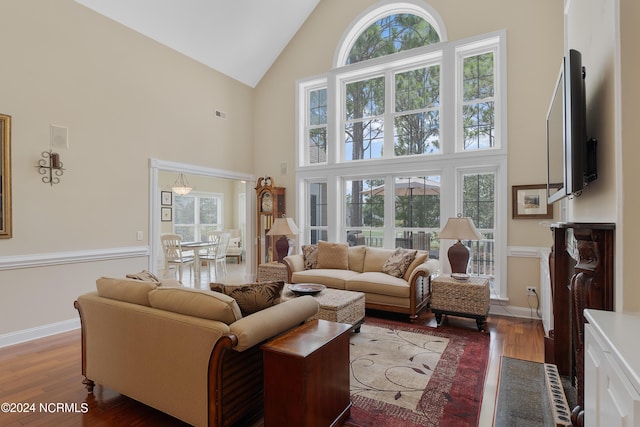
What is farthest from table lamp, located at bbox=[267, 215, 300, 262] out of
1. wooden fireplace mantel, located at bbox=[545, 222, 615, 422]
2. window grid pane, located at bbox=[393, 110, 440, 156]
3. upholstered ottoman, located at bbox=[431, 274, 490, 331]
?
wooden fireplace mantel, located at bbox=[545, 222, 615, 422]

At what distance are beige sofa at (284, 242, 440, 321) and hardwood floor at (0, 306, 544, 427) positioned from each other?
0.93 meters

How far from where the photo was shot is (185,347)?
1.95 metres

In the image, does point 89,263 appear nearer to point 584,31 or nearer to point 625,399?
point 625,399

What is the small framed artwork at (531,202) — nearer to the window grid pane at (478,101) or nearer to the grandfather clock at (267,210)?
the window grid pane at (478,101)

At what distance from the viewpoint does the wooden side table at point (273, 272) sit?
5.20 m

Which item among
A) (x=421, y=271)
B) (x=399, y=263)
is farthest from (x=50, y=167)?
(x=421, y=271)

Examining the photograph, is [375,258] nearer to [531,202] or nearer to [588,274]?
[531,202]

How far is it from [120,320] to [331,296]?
6.66 feet

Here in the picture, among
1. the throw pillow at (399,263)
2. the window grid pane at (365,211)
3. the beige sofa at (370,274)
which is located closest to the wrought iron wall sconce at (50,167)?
the beige sofa at (370,274)

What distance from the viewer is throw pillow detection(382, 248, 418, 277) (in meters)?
4.51

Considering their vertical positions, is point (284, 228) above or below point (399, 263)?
above

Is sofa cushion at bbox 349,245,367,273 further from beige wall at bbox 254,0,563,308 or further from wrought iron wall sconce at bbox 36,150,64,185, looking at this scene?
wrought iron wall sconce at bbox 36,150,64,185

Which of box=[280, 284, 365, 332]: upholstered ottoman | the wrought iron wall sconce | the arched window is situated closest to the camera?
box=[280, 284, 365, 332]: upholstered ottoman

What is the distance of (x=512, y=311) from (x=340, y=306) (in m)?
2.66
